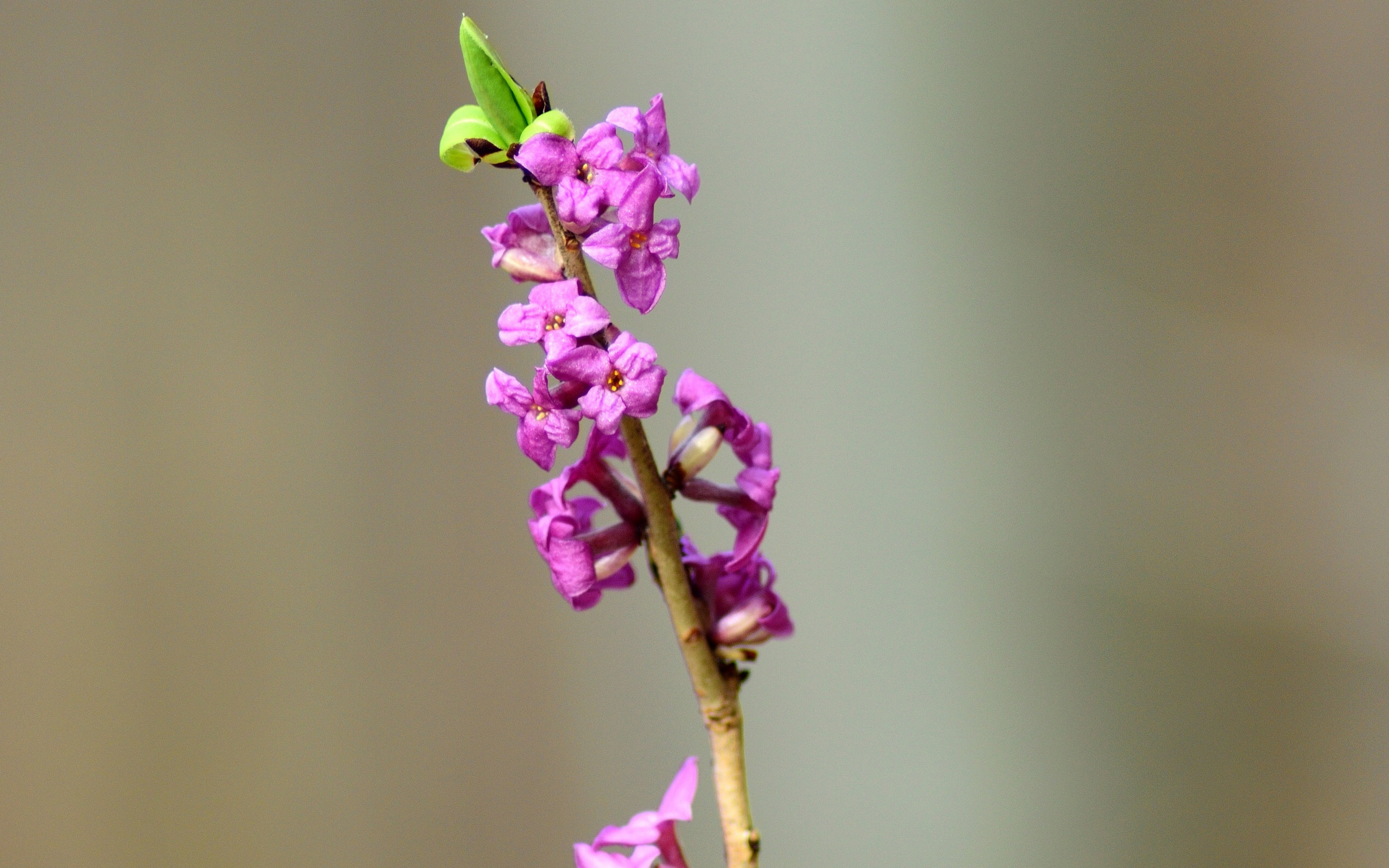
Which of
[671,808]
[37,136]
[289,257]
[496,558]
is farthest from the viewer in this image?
[496,558]

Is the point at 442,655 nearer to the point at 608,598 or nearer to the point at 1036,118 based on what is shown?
the point at 608,598

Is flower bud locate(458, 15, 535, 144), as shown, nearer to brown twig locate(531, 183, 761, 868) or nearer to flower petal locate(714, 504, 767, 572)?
brown twig locate(531, 183, 761, 868)

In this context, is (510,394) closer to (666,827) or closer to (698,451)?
(698,451)

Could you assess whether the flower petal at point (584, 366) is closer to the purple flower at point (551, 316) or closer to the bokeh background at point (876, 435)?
the purple flower at point (551, 316)

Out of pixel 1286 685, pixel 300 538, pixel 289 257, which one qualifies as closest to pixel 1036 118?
pixel 1286 685

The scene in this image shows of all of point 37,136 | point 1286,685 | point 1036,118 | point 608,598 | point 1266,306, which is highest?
point 1036,118

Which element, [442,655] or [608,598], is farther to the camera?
[608,598]

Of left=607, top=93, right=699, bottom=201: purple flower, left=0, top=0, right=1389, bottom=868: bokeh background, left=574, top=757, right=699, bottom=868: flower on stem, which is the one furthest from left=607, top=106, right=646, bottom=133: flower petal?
left=0, top=0, right=1389, bottom=868: bokeh background
